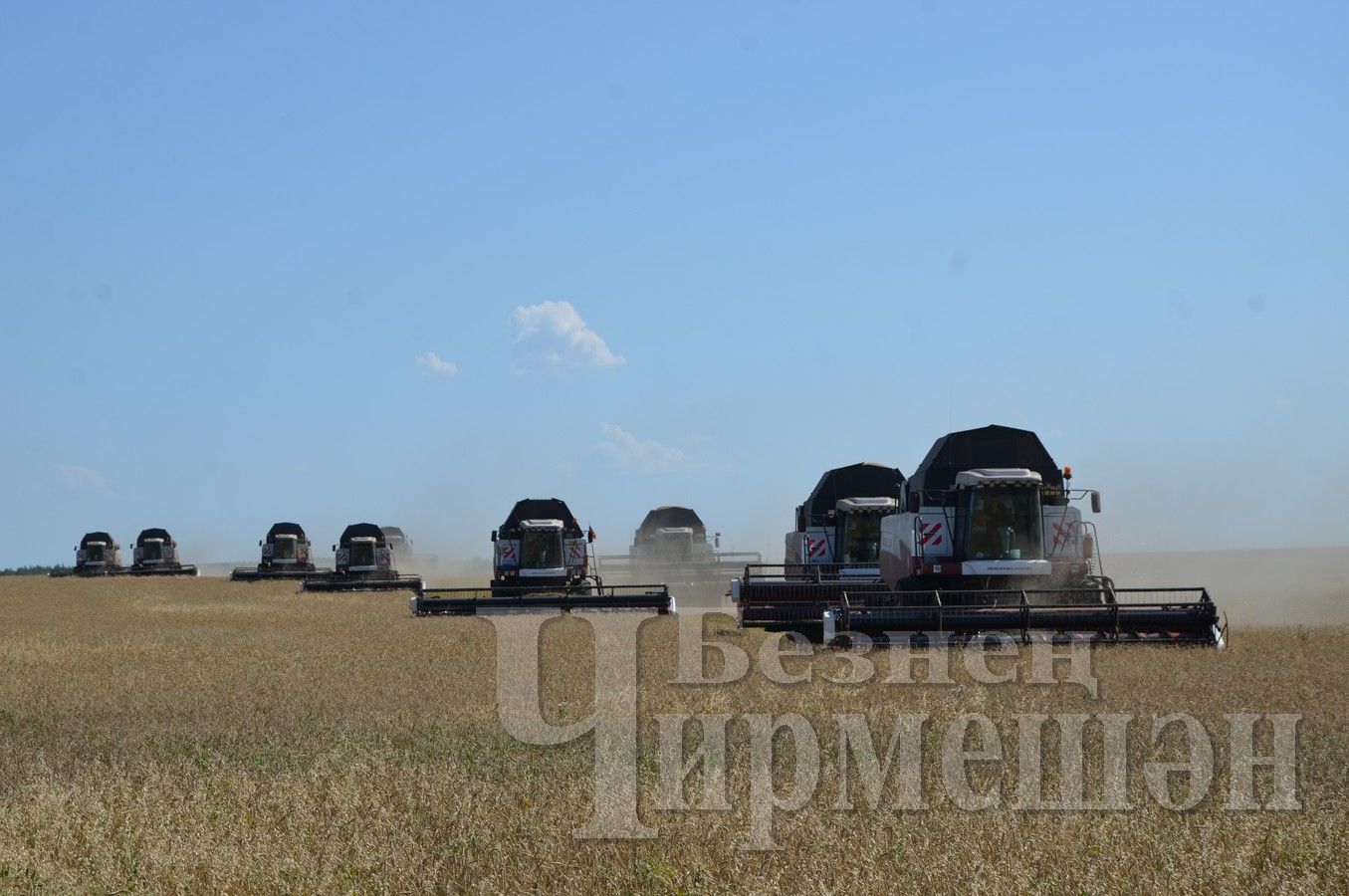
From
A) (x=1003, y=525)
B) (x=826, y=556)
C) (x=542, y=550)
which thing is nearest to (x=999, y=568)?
(x=1003, y=525)

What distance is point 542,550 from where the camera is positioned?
110 feet

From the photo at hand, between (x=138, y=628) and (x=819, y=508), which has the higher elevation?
(x=819, y=508)

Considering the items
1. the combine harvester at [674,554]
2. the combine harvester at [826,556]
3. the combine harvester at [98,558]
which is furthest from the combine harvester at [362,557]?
the combine harvester at [98,558]

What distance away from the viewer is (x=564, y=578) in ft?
110

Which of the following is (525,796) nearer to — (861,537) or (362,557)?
(861,537)

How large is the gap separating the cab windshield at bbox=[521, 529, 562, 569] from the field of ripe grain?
18117mm

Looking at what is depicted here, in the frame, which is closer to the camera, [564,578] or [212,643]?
[212,643]

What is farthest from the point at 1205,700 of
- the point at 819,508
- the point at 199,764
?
the point at 819,508

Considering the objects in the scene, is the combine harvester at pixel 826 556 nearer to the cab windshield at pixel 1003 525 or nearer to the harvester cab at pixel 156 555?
the cab windshield at pixel 1003 525

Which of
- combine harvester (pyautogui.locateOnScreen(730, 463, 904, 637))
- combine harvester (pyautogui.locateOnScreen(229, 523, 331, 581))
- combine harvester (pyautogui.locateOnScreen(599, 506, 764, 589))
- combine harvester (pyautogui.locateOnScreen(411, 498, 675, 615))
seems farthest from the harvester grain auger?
combine harvester (pyautogui.locateOnScreen(229, 523, 331, 581))

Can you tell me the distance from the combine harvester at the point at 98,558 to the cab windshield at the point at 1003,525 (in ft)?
189

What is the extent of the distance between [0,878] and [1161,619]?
14.6 meters

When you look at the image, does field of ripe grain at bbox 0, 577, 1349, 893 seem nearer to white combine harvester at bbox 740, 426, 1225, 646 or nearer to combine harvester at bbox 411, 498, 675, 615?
white combine harvester at bbox 740, 426, 1225, 646

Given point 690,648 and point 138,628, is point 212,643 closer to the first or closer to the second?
point 138,628
